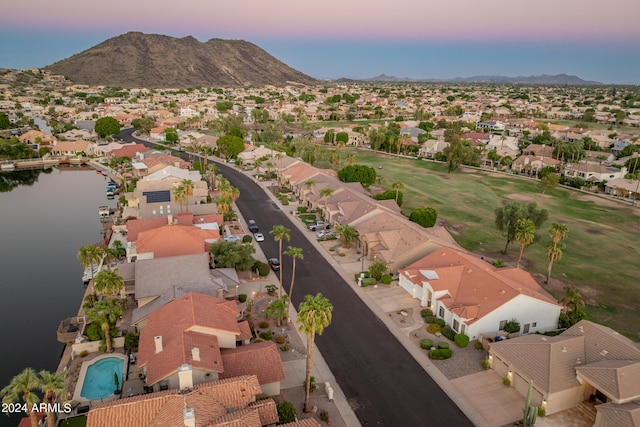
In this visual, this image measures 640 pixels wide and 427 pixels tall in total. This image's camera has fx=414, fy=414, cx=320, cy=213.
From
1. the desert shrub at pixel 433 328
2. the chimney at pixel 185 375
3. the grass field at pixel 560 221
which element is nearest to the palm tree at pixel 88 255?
the chimney at pixel 185 375

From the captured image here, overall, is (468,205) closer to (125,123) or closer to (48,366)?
(48,366)

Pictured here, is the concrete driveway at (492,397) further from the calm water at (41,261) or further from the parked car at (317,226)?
the parked car at (317,226)

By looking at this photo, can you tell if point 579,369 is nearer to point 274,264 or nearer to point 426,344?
point 426,344

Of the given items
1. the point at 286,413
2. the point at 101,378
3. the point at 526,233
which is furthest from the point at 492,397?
the point at 101,378

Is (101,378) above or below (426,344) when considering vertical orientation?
below

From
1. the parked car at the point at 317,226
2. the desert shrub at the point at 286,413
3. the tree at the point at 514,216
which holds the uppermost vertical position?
the tree at the point at 514,216

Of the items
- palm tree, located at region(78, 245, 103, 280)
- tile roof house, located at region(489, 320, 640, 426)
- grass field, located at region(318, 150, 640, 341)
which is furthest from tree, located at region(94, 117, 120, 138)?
tile roof house, located at region(489, 320, 640, 426)
